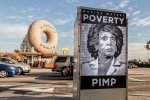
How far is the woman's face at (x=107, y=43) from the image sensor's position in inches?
332

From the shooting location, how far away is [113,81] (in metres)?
8.65

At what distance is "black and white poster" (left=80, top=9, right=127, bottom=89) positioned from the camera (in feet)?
27.2

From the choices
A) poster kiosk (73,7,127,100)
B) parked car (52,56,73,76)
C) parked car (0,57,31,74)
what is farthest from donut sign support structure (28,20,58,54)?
poster kiosk (73,7,127,100)

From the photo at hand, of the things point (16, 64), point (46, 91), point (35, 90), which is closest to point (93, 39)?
point (46, 91)

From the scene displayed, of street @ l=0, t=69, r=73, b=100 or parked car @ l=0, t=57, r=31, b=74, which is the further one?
parked car @ l=0, t=57, r=31, b=74

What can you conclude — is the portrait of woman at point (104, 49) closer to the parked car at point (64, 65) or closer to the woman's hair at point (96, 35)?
the woman's hair at point (96, 35)

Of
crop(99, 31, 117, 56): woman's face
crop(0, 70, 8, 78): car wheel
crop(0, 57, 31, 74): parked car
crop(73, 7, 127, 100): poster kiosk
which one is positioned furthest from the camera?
crop(0, 57, 31, 74): parked car

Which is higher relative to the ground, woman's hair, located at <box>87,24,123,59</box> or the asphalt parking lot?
woman's hair, located at <box>87,24,123,59</box>

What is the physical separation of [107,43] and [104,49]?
180mm

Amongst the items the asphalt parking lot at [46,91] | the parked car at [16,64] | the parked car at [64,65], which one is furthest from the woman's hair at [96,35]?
the parked car at [16,64]

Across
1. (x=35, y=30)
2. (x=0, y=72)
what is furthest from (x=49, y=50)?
(x=0, y=72)

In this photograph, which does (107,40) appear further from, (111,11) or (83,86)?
(83,86)

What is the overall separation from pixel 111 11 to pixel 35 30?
5483 cm

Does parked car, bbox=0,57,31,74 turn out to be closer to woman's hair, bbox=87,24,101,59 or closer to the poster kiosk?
the poster kiosk
